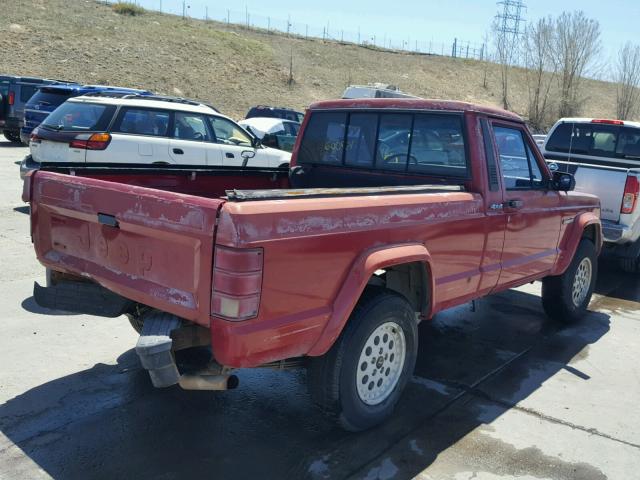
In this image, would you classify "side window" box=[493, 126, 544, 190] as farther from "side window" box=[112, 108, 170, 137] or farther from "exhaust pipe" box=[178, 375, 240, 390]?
"side window" box=[112, 108, 170, 137]

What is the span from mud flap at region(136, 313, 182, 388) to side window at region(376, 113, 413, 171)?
96.9 inches

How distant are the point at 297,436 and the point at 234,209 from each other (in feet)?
5.38

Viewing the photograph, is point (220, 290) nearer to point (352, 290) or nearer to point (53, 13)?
point (352, 290)

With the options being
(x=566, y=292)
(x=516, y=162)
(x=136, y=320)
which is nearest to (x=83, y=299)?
(x=136, y=320)

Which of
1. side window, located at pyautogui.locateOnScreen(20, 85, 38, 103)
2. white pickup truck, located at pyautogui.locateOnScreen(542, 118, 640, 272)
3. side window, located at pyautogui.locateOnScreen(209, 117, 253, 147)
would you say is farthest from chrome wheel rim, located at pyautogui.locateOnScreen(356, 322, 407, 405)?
side window, located at pyautogui.locateOnScreen(20, 85, 38, 103)

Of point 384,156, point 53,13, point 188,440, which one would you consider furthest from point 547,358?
point 53,13

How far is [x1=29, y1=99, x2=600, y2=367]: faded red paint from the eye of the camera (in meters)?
3.04

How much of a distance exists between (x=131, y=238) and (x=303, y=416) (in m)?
1.62

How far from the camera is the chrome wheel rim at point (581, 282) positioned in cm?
636

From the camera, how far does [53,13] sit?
42.9 metres

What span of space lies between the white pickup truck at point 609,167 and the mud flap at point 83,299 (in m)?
5.27

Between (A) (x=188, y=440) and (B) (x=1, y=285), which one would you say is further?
(B) (x=1, y=285)

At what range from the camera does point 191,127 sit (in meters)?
10.4

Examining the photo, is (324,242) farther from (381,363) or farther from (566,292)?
(566,292)
